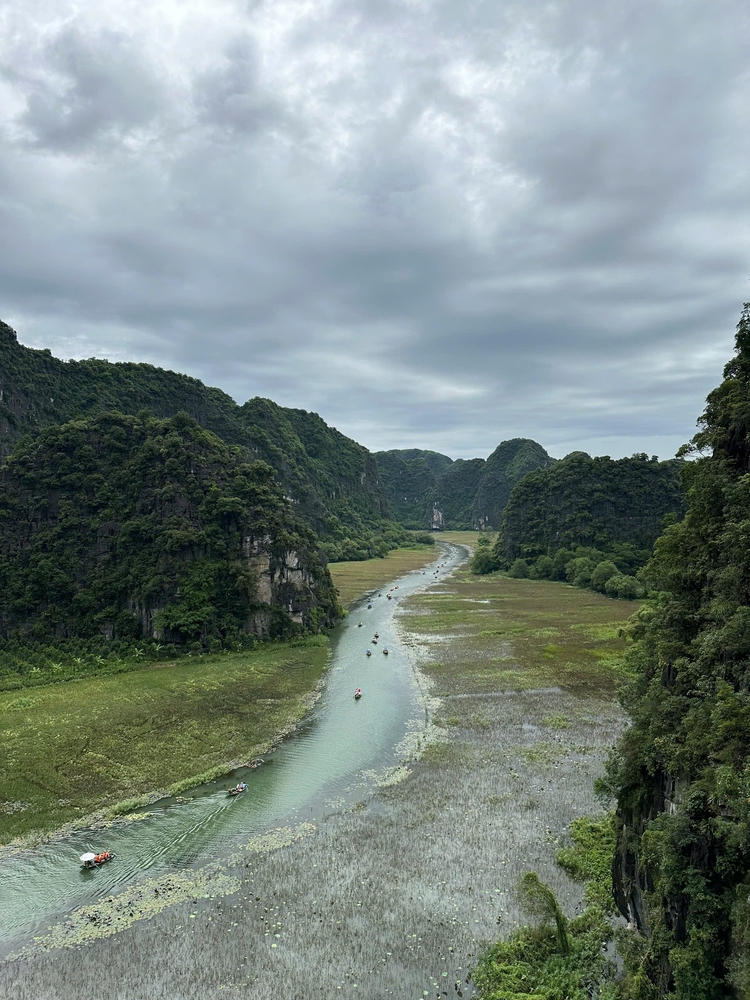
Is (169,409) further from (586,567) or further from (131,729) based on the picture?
(131,729)

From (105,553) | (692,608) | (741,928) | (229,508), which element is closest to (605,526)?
(229,508)

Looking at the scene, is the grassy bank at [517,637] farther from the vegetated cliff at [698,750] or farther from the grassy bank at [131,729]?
the vegetated cliff at [698,750]

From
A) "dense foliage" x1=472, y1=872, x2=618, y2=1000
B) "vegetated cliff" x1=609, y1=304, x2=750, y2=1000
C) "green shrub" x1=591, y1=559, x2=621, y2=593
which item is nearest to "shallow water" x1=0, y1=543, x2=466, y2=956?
"dense foliage" x1=472, y1=872, x2=618, y2=1000

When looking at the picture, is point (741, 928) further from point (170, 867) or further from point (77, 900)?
point (77, 900)

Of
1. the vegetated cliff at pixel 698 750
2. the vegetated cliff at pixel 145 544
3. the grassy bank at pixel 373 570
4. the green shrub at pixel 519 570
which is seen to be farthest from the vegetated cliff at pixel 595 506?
the vegetated cliff at pixel 698 750

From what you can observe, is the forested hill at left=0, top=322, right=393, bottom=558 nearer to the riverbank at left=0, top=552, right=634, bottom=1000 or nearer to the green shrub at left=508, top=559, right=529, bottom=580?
the green shrub at left=508, top=559, right=529, bottom=580

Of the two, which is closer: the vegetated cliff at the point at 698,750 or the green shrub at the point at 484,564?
the vegetated cliff at the point at 698,750
